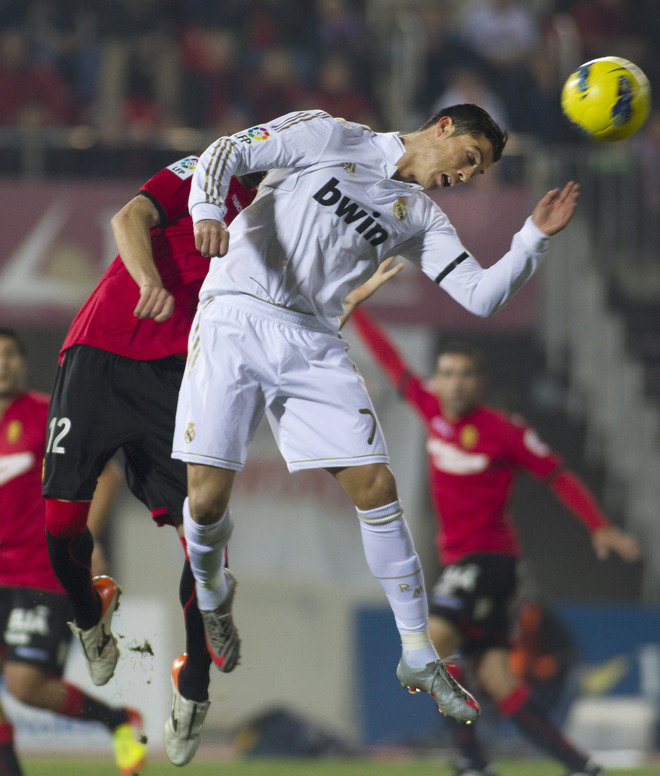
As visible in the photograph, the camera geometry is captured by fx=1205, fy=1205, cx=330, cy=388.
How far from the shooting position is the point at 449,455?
6930 millimetres

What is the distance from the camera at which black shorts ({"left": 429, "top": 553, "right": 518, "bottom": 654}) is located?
660 centimetres

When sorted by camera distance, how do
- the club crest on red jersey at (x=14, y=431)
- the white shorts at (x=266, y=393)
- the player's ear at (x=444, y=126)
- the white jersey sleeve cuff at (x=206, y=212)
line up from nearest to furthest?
the white jersey sleeve cuff at (x=206, y=212)
the white shorts at (x=266, y=393)
the player's ear at (x=444, y=126)
the club crest on red jersey at (x=14, y=431)

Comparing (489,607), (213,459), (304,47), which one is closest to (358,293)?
(213,459)

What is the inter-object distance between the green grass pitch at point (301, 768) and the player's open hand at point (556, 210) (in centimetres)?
422

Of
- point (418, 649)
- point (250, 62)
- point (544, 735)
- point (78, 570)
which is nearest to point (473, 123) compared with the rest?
point (418, 649)

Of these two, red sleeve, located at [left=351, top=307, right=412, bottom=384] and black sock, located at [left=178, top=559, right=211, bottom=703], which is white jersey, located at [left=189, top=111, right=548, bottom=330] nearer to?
black sock, located at [left=178, top=559, right=211, bottom=703]

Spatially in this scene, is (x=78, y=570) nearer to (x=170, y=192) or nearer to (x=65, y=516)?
(x=65, y=516)

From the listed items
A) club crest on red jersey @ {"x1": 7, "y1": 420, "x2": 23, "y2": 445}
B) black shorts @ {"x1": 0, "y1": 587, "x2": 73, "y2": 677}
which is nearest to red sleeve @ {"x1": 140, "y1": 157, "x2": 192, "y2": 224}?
club crest on red jersey @ {"x1": 7, "y1": 420, "x2": 23, "y2": 445}

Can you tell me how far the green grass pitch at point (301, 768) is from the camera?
7.43 meters

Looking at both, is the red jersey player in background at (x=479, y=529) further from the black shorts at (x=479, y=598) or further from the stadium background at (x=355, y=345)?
the stadium background at (x=355, y=345)

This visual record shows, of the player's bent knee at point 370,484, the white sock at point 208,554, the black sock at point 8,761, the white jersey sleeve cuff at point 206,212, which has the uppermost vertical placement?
the white jersey sleeve cuff at point 206,212

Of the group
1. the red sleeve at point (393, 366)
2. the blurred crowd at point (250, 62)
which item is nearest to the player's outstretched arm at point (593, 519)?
the red sleeve at point (393, 366)

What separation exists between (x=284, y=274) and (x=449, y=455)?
9.30 ft

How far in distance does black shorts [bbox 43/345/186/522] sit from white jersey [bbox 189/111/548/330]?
45cm
